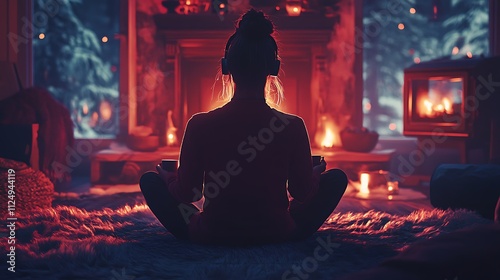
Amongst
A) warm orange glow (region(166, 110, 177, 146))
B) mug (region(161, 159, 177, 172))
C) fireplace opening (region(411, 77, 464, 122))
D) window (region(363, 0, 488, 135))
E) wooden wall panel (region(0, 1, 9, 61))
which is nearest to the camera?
mug (region(161, 159, 177, 172))

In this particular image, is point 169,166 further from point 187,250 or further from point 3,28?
point 3,28

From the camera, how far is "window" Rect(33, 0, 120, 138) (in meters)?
6.97

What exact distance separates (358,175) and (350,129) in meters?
0.49

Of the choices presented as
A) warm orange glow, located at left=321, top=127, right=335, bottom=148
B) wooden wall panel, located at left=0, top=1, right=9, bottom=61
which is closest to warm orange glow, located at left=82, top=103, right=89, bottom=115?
wooden wall panel, located at left=0, top=1, right=9, bottom=61

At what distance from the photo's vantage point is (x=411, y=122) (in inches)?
225

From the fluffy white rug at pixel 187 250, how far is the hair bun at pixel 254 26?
0.83m

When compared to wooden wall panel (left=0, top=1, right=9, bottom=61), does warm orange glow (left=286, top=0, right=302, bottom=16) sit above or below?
above

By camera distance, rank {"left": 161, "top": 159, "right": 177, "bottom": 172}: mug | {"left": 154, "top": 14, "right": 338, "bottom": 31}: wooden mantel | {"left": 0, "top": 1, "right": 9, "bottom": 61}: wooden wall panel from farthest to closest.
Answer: {"left": 154, "top": 14, "right": 338, "bottom": 31}: wooden mantel < {"left": 0, "top": 1, "right": 9, "bottom": 61}: wooden wall panel < {"left": 161, "top": 159, "right": 177, "bottom": 172}: mug

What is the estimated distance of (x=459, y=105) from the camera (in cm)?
553

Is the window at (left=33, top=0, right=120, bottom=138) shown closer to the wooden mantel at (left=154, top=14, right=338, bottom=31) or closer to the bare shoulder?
the wooden mantel at (left=154, top=14, right=338, bottom=31)

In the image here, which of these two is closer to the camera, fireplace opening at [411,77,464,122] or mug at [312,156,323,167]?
mug at [312,156,323,167]

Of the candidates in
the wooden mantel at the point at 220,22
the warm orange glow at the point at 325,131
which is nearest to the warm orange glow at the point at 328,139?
the warm orange glow at the point at 325,131

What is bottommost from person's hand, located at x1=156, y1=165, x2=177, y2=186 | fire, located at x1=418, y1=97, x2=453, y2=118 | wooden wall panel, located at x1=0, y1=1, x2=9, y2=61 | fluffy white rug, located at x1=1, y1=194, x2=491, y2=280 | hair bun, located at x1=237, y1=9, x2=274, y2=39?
fluffy white rug, located at x1=1, y1=194, x2=491, y2=280

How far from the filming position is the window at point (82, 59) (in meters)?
6.97
